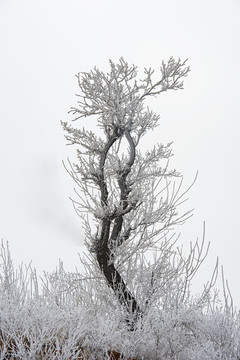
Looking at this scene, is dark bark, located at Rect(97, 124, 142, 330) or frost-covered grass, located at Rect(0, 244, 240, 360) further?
dark bark, located at Rect(97, 124, 142, 330)

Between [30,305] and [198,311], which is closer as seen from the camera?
[30,305]

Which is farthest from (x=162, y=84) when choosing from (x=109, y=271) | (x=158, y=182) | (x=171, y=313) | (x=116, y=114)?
(x=171, y=313)

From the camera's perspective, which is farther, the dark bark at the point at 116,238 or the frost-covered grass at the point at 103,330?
the dark bark at the point at 116,238

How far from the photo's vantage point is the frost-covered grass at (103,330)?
6684mm

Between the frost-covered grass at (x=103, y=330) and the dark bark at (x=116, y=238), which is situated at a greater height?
the dark bark at (x=116, y=238)

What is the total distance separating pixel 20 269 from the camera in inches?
365

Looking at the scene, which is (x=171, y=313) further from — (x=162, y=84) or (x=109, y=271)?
(x=162, y=84)

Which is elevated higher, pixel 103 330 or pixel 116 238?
pixel 116 238

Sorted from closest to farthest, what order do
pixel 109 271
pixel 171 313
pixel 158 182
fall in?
pixel 171 313 < pixel 109 271 < pixel 158 182

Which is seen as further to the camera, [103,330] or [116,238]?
[116,238]

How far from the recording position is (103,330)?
23.3ft

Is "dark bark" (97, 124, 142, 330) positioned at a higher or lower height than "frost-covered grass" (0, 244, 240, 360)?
higher

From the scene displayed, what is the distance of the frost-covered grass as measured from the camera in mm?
6684

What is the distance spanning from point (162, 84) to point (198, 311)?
A: 4.56 m
